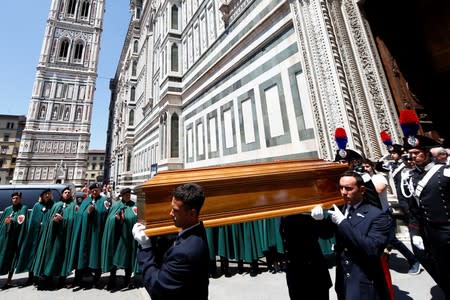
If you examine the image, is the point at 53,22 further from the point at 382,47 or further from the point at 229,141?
the point at 382,47

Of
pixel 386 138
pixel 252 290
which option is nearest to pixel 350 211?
pixel 252 290

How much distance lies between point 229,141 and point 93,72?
49.3m

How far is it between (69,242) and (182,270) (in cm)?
356

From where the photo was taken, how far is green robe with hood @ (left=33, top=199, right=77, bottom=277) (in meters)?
3.45

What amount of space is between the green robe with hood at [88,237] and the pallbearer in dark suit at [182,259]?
9.55ft

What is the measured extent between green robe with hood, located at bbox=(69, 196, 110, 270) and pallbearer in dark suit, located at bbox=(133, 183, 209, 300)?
9.55 ft

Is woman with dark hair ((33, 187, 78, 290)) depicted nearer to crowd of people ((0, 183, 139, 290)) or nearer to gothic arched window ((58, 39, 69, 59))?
crowd of people ((0, 183, 139, 290))

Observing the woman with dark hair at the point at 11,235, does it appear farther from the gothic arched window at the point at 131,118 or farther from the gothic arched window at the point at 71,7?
the gothic arched window at the point at 71,7

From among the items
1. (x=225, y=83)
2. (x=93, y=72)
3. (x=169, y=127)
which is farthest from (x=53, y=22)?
(x=225, y=83)

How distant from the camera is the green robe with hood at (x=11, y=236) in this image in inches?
142

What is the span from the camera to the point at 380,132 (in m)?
4.08

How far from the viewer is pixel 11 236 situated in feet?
12.1

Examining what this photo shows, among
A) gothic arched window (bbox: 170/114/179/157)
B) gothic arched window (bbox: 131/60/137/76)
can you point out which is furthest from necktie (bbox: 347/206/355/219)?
gothic arched window (bbox: 131/60/137/76)

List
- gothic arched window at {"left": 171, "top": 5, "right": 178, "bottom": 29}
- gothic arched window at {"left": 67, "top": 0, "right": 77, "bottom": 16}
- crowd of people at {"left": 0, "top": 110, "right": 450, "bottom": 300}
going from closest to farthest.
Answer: crowd of people at {"left": 0, "top": 110, "right": 450, "bottom": 300} → gothic arched window at {"left": 171, "top": 5, "right": 178, "bottom": 29} → gothic arched window at {"left": 67, "top": 0, "right": 77, "bottom": 16}
